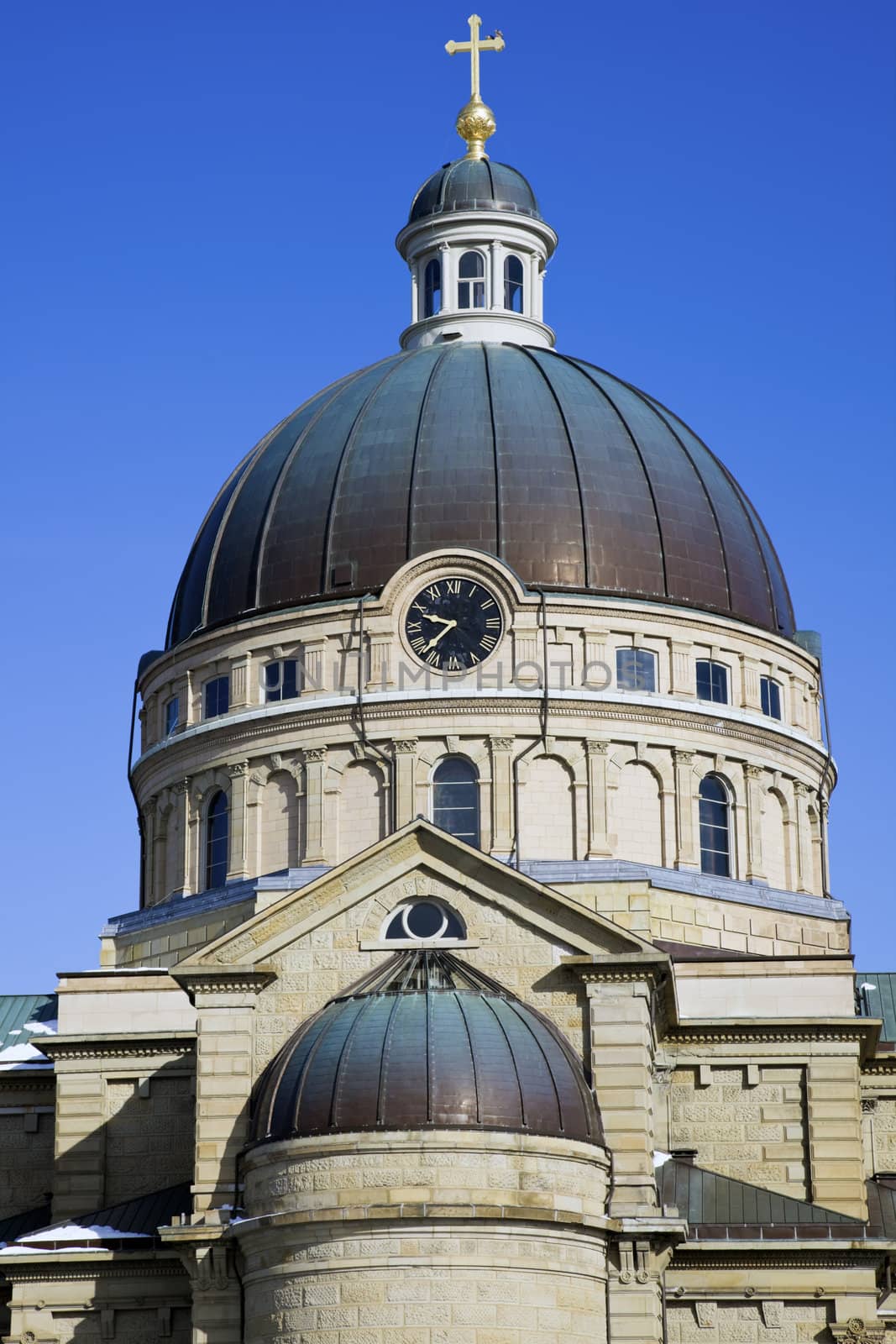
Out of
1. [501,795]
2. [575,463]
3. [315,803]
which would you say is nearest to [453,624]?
[501,795]

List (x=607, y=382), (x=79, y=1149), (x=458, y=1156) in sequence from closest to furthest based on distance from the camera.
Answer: (x=458, y=1156)
(x=79, y=1149)
(x=607, y=382)

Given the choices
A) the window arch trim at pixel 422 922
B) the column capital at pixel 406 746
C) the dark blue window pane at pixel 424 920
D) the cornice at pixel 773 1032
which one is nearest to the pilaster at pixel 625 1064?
the window arch trim at pixel 422 922

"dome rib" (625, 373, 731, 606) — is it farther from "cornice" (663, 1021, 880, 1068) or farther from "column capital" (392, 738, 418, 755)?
"cornice" (663, 1021, 880, 1068)

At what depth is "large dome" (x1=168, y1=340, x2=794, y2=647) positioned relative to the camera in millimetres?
65125

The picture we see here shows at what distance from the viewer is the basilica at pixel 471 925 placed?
48.2 m

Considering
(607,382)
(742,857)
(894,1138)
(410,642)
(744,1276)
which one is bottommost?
(744,1276)

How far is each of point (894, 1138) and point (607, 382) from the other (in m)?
21.3

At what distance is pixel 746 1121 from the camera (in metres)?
56.6

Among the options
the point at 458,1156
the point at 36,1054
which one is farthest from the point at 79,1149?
the point at 458,1156

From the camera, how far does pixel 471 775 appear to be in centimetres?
6312

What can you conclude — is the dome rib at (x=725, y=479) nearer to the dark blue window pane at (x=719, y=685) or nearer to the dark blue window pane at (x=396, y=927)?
the dark blue window pane at (x=719, y=685)

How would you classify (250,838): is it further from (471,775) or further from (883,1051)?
(883,1051)

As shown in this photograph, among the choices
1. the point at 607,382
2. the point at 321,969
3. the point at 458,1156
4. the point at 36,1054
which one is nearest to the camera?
the point at 458,1156

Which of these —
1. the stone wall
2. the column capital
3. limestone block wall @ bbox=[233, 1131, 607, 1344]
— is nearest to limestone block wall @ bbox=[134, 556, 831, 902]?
the column capital
